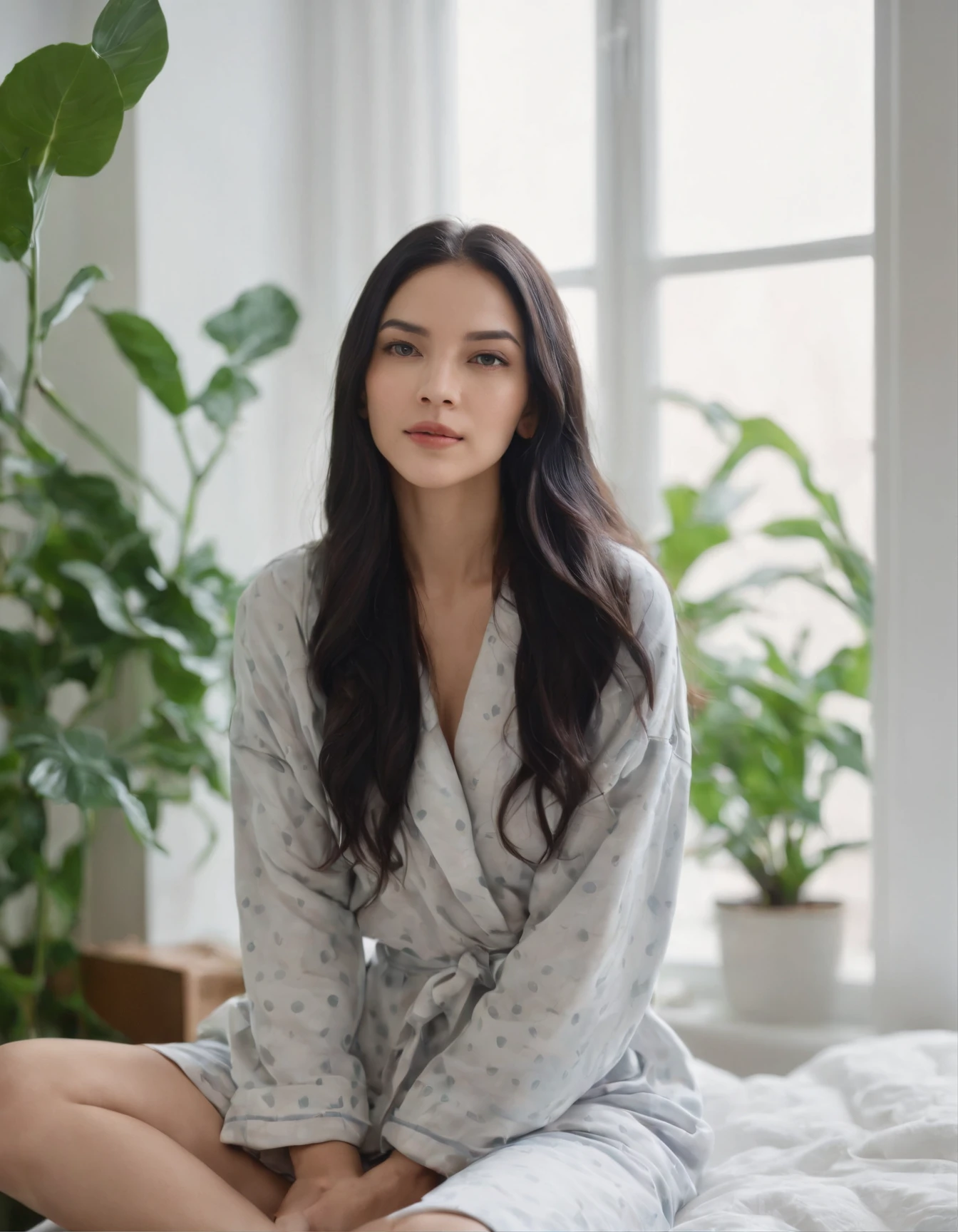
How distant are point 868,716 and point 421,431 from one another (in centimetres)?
130

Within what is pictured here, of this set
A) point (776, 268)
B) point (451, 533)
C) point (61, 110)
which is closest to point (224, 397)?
point (61, 110)

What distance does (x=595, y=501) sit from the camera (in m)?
1.42

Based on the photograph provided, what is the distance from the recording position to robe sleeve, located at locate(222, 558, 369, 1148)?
4.06ft

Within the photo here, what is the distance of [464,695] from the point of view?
138cm

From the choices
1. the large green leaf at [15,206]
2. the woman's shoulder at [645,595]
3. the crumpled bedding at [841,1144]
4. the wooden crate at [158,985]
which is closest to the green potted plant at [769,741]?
the crumpled bedding at [841,1144]

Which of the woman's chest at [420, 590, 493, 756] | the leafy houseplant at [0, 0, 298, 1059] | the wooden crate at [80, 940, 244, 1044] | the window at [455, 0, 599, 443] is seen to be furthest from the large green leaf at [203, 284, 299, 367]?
the wooden crate at [80, 940, 244, 1044]

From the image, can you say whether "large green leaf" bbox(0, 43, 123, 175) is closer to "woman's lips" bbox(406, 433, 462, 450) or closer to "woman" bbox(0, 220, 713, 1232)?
"woman" bbox(0, 220, 713, 1232)

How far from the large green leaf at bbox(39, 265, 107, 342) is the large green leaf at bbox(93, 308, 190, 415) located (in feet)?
0.41

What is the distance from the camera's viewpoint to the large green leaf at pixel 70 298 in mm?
1614

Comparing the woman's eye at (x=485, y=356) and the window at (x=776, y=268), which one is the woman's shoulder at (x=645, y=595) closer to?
the woman's eye at (x=485, y=356)

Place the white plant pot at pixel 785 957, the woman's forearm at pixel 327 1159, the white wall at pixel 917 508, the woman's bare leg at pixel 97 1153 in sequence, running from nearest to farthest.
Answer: the woman's bare leg at pixel 97 1153 → the woman's forearm at pixel 327 1159 → the white wall at pixel 917 508 → the white plant pot at pixel 785 957

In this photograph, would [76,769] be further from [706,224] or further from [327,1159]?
[706,224]

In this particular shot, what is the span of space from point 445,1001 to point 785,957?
0.96 meters

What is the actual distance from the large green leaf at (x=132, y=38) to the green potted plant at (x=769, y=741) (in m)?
1.02
